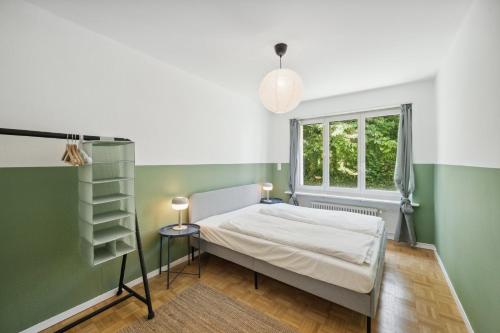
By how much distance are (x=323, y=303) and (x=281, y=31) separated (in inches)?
108

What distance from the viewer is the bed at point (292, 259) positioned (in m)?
1.67

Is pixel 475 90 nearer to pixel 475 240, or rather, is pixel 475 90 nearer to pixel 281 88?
pixel 475 240

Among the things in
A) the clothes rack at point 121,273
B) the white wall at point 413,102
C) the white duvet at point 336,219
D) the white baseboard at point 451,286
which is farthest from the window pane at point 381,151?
the clothes rack at point 121,273

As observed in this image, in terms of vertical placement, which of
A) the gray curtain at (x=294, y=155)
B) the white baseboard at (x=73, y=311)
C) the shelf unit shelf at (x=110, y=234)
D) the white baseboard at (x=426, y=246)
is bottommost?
the white baseboard at (x=73, y=311)

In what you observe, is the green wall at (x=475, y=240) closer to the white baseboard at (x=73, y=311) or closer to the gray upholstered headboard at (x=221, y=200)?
the gray upholstered headboard at (x=221, y=200)

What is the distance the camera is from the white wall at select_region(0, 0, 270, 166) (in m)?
1.65

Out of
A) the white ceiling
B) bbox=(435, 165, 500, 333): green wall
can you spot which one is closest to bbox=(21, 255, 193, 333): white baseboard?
the white ceiling

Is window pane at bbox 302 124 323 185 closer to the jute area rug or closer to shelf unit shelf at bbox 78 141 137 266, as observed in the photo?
the jute area rug

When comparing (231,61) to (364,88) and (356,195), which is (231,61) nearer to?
(364,88)

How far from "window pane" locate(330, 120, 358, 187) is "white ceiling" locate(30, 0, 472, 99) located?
1.28m

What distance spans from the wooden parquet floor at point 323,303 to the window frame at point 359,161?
1.32m

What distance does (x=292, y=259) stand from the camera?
6.56 ft

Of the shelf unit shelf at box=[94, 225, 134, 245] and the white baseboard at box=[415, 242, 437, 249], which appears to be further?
the white baseboard at box=[415, 242, 437, 249]

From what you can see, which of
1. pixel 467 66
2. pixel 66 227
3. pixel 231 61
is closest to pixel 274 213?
pixel 231 61
